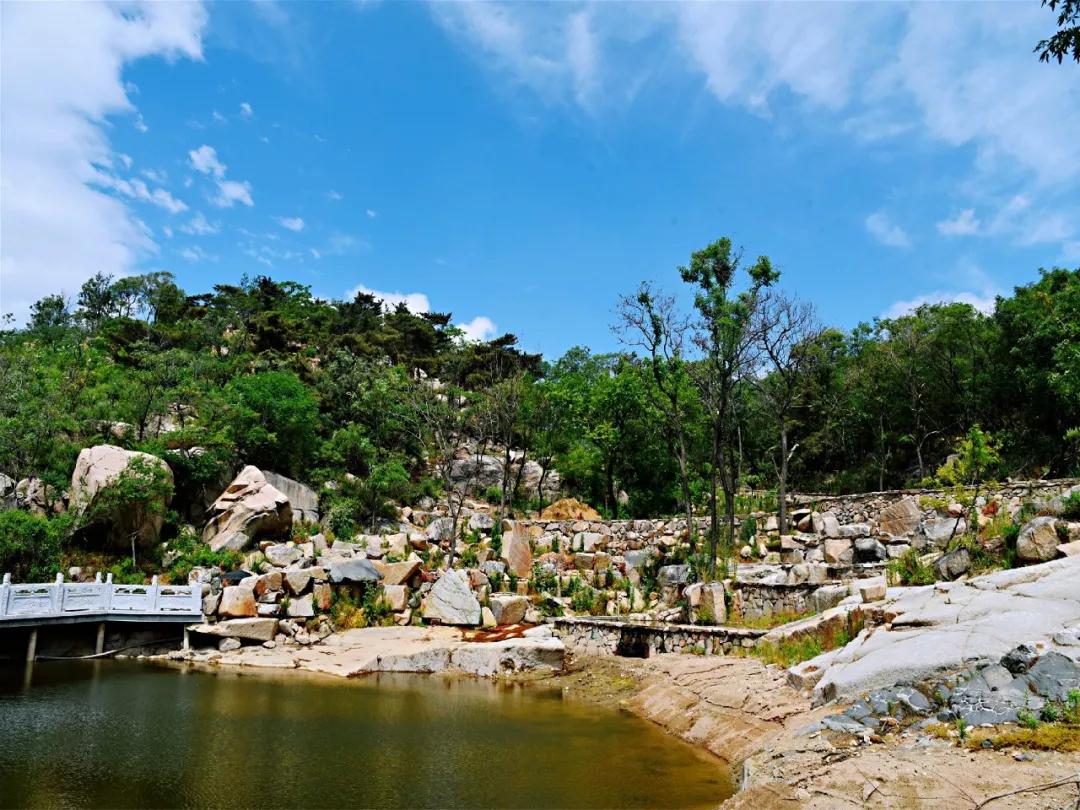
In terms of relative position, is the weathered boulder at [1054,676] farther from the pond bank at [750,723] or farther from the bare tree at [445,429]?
the bare tree at [445,429]

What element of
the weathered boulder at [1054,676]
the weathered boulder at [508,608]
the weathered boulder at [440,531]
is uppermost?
the weathered boulder at [440,531]

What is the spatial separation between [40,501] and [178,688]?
42.1ft

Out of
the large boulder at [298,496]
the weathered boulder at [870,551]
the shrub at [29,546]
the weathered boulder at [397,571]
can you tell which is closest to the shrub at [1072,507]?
the weathered boulder at [870,551]

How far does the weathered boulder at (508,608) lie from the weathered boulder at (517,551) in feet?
8.43

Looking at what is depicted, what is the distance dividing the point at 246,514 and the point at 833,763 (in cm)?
2191

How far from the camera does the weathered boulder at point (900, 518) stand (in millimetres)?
20797

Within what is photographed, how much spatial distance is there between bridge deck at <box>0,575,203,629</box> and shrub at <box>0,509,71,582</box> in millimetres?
1465

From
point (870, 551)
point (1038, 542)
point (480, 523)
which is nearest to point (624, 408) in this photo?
point (480, 523)

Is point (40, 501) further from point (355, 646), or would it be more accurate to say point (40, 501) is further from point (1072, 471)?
point (1072, 471)

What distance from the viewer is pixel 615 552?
2572cm

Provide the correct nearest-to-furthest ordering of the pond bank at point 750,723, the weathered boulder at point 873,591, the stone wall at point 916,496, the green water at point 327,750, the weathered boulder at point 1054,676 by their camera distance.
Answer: the pond bank at point 750,723, the weathered boulder at point 1054,676, the green water at point 327,750, the weathered boulder at point 873,591, the stone wall at point 916,496

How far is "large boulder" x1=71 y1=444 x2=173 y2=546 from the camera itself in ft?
73.3

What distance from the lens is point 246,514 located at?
80.5 feet

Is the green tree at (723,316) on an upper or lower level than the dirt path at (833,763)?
upper
